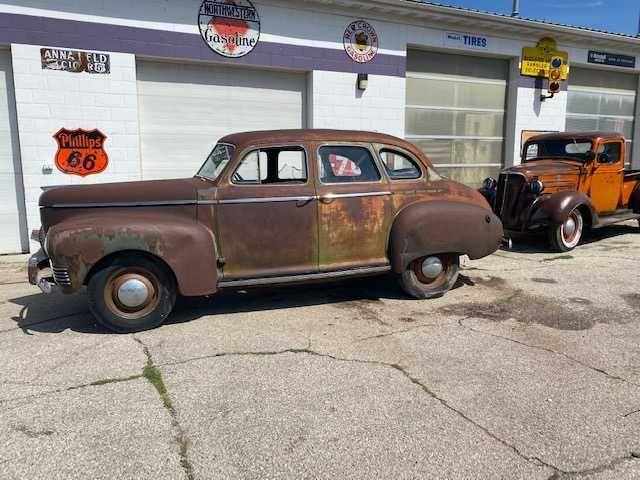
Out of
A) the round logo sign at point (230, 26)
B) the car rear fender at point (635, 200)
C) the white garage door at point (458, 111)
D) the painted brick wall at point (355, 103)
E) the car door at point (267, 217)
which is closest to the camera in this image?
the car door at point (267, 217)

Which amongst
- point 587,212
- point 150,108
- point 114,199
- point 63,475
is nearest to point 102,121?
point 150,108

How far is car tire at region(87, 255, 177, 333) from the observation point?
14.9ft

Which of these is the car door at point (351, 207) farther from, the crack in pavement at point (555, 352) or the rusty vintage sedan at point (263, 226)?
the crack in pavement at point (555, 352)

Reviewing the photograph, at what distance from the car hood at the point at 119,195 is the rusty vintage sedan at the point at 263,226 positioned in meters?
0.01

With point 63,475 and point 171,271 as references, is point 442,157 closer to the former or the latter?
point 171,271

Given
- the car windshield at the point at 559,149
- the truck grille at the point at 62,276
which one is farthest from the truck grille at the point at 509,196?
the truck grille at the point at 62,276

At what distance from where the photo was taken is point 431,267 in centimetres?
570

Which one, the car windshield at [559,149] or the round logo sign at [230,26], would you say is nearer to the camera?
the round logo sign at [230,26]

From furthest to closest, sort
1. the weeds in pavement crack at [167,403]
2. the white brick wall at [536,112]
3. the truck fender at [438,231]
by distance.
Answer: the white brick wall at [536,112] → the truck fender at [438,231] → the weeds in pavement crack at [167,403]

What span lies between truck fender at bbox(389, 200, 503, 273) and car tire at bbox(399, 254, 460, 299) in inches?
6.4

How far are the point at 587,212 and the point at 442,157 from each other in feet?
12.9

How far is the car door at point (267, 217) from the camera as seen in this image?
4.89 meters

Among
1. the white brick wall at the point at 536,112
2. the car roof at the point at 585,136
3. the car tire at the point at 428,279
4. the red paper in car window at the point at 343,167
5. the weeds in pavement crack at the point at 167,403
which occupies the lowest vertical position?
the weeds in pavement crack at the point at 167,403

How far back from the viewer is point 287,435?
299 centimetres
